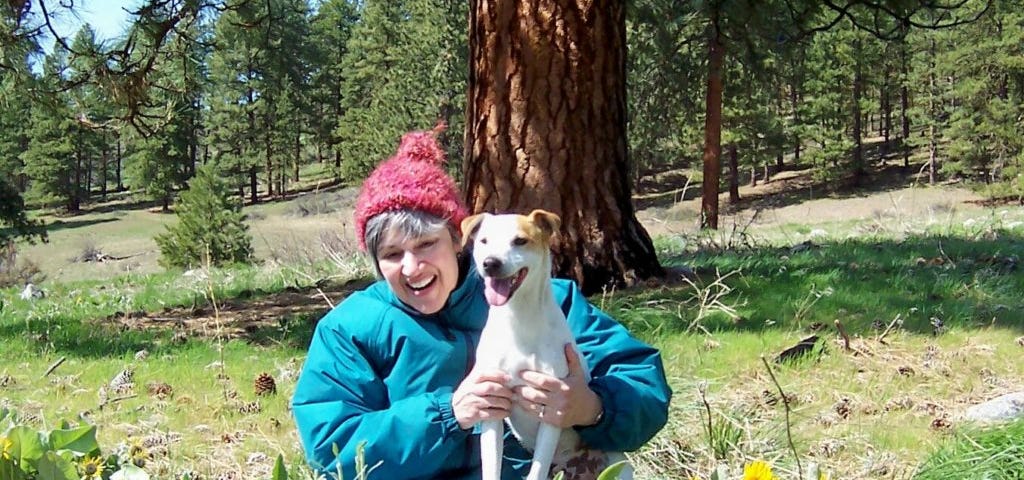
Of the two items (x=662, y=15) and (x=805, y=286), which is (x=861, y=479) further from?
(x=662, y=15)

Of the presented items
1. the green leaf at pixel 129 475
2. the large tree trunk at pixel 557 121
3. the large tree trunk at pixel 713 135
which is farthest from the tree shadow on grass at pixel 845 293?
the large tree trunk at pixel 713 135

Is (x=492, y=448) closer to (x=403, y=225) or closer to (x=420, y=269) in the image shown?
(x=420, y=269)

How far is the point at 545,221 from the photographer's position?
1871mm

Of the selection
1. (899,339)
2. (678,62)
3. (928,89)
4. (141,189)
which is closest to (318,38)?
(141,189)

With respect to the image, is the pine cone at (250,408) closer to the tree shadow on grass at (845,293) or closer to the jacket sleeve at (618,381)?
the tree shadow on grass at (845,293)

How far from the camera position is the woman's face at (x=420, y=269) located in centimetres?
216

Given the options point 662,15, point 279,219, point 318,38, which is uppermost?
point 318,38

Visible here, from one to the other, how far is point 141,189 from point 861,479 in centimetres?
5939

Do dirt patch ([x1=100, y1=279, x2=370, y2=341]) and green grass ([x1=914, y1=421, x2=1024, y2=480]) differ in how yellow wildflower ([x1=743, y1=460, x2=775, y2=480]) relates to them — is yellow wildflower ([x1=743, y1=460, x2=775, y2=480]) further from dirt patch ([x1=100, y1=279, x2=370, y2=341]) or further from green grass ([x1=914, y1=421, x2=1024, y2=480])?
dirt patch ([x1=100, y1=279, x2=370, y2=341])

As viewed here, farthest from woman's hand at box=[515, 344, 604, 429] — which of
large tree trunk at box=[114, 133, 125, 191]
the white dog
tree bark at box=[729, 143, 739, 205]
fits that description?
large tree trunk at box=[114, 133, 125, 191]

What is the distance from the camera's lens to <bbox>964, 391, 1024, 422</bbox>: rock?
316 cm

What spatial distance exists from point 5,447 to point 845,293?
183 inches

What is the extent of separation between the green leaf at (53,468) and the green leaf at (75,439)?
0.24 ft

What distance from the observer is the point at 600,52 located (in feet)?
16.5
